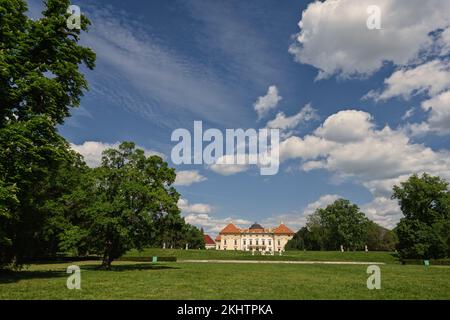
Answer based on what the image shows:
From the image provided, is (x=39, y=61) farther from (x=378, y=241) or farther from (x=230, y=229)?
(x=230, y=229)

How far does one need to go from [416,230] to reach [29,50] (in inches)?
2838

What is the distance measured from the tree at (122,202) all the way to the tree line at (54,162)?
0.09 m

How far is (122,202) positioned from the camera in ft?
109

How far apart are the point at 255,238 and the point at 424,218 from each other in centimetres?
11366

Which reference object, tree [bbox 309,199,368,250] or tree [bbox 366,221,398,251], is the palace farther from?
tree [bbox 309,199,368,250]

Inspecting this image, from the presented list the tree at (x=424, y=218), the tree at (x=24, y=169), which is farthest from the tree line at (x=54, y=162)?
the tree at (x=424, y=218)

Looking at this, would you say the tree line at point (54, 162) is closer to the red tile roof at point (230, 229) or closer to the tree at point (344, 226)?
the tree at point (344, 226)

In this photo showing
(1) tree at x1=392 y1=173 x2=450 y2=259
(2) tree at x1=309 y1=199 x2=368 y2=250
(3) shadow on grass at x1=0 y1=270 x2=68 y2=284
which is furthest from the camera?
(2) tree at x1=309 y1=199 x2=368 y2=250

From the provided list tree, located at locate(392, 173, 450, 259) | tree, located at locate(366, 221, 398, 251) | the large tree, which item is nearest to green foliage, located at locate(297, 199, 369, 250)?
tree, located at locate(366, 221, 398, 251)

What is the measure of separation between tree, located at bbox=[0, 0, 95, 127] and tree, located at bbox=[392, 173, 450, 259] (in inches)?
2650

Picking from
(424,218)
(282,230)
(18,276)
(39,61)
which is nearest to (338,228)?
(424,218)

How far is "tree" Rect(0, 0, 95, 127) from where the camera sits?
68.6 ft
